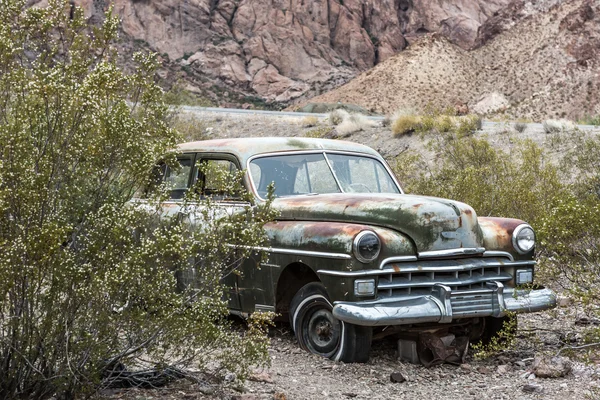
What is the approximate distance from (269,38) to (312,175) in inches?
2284

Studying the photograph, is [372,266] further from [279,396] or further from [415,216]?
[279,396]

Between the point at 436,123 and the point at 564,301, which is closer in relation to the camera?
the point at 564,301

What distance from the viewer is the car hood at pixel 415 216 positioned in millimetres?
5848

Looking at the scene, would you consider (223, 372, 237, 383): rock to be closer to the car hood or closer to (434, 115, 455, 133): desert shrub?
the car hood

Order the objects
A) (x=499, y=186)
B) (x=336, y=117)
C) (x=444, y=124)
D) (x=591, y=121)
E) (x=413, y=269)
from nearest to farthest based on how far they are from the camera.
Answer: (x=413, y=269), (x=499, y=186), (x=444, y=124), (x=336, y=117), (x=591, y=121)

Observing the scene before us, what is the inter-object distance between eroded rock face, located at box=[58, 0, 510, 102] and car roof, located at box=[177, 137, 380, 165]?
53.4m

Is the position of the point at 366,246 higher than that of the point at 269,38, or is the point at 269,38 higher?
A: the point at 269,38

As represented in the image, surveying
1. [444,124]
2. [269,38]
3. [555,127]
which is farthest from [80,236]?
[269,38]

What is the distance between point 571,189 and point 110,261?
965 cm

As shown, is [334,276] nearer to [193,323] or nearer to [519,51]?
[193,323]

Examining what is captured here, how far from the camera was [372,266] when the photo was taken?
18.6 feet

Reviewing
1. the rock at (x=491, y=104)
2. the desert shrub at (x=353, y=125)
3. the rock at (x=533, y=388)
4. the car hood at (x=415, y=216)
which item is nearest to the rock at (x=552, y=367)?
the rock at (x=533, y=388)

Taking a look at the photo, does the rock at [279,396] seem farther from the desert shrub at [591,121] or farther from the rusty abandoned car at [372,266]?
the desert shrub at [591,121]

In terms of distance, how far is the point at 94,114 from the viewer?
4496 mm
